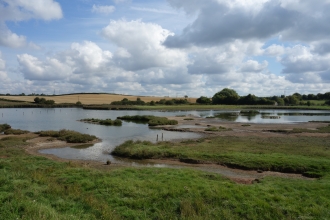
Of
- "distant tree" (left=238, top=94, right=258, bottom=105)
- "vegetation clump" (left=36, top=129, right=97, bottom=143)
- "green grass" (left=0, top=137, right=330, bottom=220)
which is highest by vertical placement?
"distant tree" (left=238, top=94, right=258, bottom=105)

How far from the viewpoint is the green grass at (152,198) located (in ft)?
32.6

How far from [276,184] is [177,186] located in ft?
19.5

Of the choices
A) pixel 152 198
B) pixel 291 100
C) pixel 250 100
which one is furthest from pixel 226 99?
pixel 152 198

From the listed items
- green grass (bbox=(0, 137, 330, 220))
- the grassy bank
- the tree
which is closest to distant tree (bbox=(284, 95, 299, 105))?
the tree

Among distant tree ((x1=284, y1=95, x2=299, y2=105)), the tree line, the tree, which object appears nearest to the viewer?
the tree line

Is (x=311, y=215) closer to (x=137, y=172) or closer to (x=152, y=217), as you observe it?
(x=152, y=217)

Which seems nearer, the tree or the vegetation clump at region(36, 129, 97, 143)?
the vegetation clump at region(36, 129, 97, 143)

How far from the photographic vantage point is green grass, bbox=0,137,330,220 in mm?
9922

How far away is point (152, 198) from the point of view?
12047mm

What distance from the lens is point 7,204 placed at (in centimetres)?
918

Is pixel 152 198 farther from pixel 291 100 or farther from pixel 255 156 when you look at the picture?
pixel 291 100

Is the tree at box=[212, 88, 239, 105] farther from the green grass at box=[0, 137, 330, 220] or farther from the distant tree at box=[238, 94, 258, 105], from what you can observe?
the green grass at box=[0, 137, 330, 220]

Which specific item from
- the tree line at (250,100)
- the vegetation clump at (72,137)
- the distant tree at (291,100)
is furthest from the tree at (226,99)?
the vegetation clump at (72,137)

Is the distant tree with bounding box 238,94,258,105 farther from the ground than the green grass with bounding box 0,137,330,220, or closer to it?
farther from the ground
